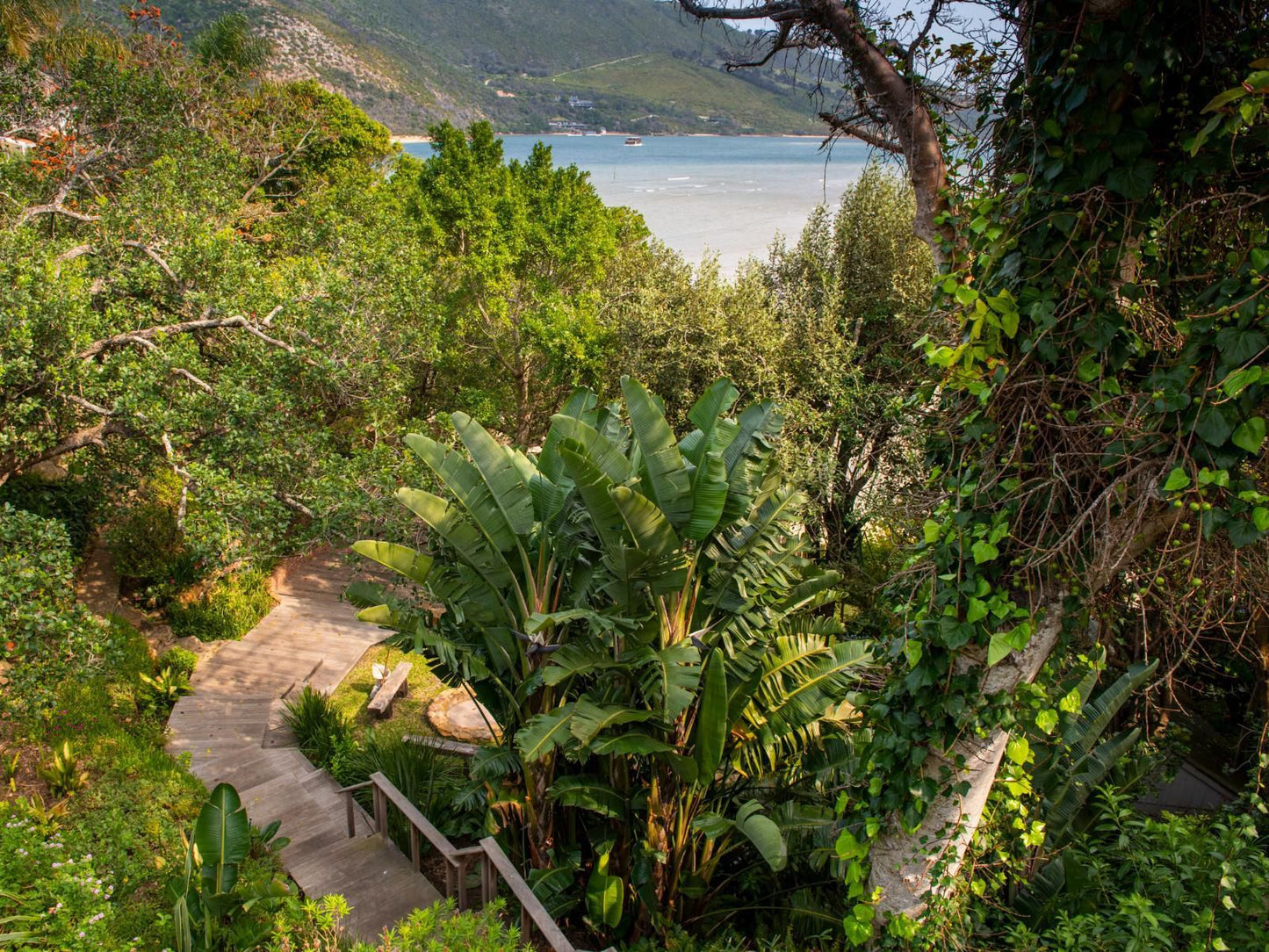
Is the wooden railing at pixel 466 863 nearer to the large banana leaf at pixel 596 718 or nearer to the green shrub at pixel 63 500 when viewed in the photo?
the large banana leaf at pixel 596 718

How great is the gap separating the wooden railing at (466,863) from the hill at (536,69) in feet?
149

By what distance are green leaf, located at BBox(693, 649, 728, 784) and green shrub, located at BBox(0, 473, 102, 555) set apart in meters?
10.00

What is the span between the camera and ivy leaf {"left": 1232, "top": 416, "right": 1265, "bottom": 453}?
339 centimetres

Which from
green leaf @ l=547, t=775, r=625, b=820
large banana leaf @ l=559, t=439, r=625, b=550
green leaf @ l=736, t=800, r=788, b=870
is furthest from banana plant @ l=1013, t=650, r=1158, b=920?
large banana leaf @ l=559, t=439, r=625, b=550

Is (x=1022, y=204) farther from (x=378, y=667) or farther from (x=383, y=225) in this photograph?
(x=383, y=225)

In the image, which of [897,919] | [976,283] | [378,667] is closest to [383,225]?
[378,667]

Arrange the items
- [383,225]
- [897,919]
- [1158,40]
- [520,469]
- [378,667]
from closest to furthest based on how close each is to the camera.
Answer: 1. [1158,40]
2. [897,919]
3. [520,469]
4. [378,667]
5. [383,225]

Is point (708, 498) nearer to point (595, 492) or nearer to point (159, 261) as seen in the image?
point (595, 492)

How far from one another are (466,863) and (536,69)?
10533 cm

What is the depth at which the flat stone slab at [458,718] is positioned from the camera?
34.9 feet

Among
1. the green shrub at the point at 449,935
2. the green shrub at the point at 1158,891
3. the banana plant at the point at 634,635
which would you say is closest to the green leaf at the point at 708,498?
the banana plant at the point at 634,635

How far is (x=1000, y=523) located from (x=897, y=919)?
2.64 meters

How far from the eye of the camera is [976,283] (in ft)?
14.4

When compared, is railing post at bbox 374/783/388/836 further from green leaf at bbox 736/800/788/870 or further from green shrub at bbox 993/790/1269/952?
green shrub at bbox 993/790/1269/952
